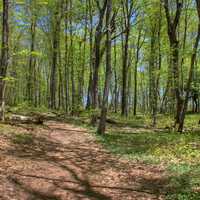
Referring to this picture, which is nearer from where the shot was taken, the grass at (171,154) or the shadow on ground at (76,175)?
the shadow on ground at (76,175)

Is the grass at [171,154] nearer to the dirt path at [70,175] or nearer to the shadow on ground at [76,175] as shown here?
the shadow on ground at [76,175]

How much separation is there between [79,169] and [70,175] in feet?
2.60

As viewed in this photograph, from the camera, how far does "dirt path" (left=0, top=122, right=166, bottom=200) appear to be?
301 inches

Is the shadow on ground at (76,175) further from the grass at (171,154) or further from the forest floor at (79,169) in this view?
the grass at (171,154)

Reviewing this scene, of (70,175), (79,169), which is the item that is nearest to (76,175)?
(70,175)

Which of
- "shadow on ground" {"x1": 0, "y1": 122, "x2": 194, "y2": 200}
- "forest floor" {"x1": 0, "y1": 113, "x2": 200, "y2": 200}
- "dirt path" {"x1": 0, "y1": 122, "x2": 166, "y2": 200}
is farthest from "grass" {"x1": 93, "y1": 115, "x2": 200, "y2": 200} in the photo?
"dirt path" {"x1": 0, "y1": 122, "x2": 166, "y2": 200}

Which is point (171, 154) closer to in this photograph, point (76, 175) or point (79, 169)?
point (79, 169)

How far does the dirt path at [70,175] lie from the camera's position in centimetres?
763

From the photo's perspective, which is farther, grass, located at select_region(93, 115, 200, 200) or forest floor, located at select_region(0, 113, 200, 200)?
grass, located at select_region(93, 115, 200, 200)

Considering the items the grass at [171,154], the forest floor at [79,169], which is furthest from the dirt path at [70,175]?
the grass at [171,154]

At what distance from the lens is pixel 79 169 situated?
9.92 m

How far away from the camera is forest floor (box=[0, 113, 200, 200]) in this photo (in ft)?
25.4

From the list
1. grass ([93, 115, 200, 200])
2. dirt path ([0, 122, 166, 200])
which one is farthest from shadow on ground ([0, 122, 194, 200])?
grass ([93, 115, 200, 200])

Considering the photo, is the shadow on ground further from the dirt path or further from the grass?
the grass
